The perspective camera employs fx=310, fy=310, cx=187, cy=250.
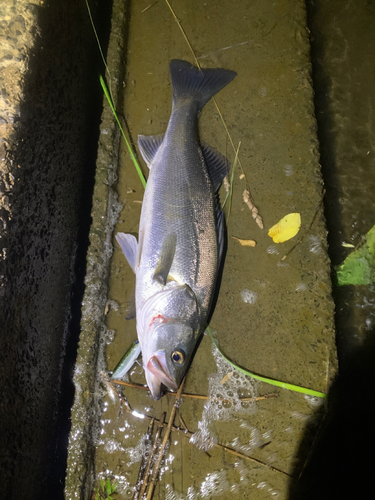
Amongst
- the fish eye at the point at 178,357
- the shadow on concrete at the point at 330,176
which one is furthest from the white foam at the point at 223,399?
the shadow on concrete at the point at 330,176

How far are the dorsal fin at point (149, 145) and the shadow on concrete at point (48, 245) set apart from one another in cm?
61

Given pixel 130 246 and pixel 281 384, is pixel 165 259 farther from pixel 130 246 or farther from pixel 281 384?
pixel 281 384

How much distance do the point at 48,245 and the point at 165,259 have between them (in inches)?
36.9

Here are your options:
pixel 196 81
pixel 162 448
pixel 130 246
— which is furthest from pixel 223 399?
pixel 196 81

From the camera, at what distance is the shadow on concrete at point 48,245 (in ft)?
6.43

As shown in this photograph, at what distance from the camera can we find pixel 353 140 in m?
3.19

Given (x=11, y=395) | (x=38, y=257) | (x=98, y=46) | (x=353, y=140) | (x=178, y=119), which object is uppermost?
(x=98, y=46)

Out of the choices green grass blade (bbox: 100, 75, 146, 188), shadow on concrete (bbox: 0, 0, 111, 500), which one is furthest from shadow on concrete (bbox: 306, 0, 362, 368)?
shadow on concrete (bbox: 0, 0, 111, 500)

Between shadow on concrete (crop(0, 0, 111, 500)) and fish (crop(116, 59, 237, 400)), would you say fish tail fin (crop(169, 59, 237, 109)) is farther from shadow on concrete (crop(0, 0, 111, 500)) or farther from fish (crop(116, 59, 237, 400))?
shadow on concrete (crop(0, 0, 111, 500))

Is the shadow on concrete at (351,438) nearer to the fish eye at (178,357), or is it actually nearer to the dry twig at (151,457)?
the dry twig at (151,457)

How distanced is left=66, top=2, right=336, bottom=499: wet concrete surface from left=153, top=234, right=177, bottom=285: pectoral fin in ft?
1.93

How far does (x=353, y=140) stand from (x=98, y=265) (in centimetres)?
282

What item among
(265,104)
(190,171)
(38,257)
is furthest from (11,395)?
(265,104)

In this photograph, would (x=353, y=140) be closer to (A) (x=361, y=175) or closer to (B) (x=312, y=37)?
(A) (x=361, y=175)
